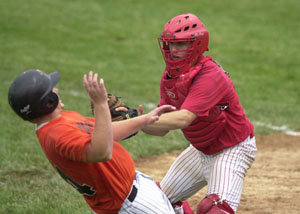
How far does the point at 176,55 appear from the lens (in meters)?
4.75

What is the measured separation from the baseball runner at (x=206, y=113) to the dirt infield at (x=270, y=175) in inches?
48.1

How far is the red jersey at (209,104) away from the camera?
14.8 ft

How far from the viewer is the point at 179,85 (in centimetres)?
473

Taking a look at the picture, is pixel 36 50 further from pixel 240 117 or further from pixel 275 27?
pixel 240 117

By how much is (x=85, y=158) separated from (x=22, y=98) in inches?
22.1

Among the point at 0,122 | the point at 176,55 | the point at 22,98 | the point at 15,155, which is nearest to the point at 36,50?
the point at 0,122

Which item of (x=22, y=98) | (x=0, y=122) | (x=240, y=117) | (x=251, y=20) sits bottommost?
(x=251, y=20)

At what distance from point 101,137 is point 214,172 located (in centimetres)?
163

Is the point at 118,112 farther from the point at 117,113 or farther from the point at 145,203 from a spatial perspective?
the point at 145,203

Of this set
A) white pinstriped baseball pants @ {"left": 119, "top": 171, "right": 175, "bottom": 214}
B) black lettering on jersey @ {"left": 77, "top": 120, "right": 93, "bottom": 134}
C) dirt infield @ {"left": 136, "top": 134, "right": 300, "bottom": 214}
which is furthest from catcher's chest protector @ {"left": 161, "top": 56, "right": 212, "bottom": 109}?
dirt infield @ {"left": 136, "top": 134, "right": 300, "bottom": 214}

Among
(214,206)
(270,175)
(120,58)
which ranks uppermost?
(214,206)

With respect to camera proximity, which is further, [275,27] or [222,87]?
[275,27]

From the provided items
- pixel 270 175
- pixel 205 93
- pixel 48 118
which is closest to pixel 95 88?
pixel 48 118

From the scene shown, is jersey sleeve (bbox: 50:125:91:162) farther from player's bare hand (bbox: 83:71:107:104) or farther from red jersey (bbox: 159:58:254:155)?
red jersey (bbox: 159:58:254:155)
